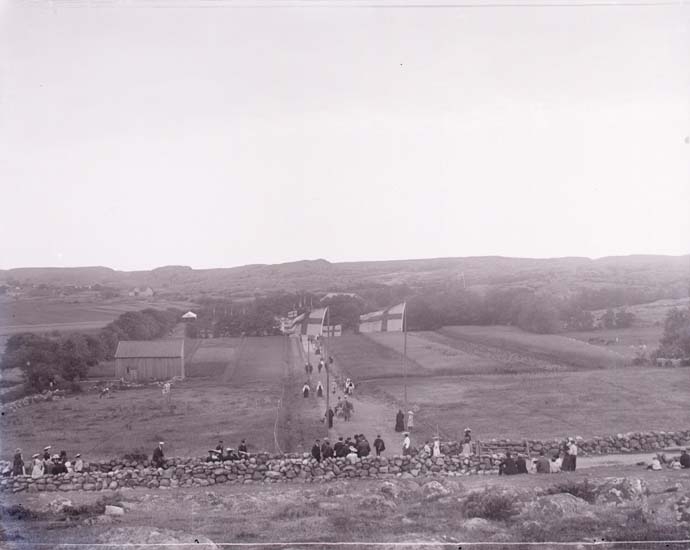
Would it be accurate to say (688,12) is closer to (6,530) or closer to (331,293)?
(331,293)

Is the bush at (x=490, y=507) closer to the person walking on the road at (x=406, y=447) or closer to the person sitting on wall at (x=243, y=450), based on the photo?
the person walking on the road at (x=406, y=447)

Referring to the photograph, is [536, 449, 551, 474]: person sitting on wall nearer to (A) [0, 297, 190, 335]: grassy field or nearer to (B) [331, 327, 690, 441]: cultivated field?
(B) [331, 327, 690, 441]: cultivated field

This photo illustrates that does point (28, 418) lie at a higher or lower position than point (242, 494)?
higher

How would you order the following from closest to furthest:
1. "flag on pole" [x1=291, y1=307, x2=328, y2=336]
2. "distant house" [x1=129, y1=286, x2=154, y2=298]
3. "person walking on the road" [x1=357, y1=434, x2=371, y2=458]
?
"person walking on the road" [x1=357, y1=434, x2=371, y2=458] < "distant house" [x1=129, y1=286, x2=154, y2=298] < "flag on pole" [x1=291, y1=307, x2=328, y2=336]

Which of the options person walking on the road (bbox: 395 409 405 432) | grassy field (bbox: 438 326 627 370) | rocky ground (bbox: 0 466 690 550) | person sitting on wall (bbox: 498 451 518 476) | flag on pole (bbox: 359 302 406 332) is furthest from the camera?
grassy field (bbox: 438 326 627 370)

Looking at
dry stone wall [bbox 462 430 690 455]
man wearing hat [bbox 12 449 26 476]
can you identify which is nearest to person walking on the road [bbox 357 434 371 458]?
dry stone wall [bbox 462 430 690 455]

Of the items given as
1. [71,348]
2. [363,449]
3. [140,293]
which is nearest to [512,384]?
[363,449]

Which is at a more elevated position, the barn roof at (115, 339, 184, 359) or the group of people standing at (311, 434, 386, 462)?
the barn roof at (115, 339, 184, 359)

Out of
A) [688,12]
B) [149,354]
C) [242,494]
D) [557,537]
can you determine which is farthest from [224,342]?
[688,12]
